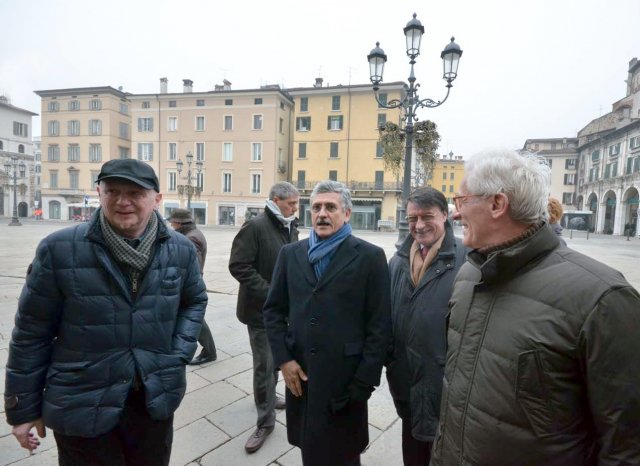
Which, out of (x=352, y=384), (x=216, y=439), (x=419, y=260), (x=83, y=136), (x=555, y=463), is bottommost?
(x=216, y=439)

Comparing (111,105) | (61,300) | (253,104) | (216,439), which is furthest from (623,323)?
(111,105)

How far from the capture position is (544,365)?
1.09 metres

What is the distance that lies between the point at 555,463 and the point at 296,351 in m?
1.31

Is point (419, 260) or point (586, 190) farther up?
point (586, 190)

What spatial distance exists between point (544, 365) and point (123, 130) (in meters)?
50.1

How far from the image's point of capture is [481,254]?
4.60 ft

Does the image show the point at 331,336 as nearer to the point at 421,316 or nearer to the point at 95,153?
the point at 421,316

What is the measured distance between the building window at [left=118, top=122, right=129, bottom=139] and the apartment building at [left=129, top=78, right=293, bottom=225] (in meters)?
4.33

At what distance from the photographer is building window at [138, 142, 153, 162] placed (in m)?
39.2

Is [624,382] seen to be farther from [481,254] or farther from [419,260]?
[419,260]

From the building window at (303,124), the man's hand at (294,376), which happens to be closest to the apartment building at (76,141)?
the building window at (303,124)

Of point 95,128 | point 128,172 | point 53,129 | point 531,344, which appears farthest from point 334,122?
point 531,344

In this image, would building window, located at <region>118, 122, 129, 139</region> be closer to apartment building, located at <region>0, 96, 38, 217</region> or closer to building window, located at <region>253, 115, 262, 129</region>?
apartment building, located at <region>0, 96, 38, 217</region>

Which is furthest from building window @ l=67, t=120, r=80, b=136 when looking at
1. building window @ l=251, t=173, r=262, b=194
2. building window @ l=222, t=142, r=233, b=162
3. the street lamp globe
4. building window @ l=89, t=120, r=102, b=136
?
the street lamp globe
